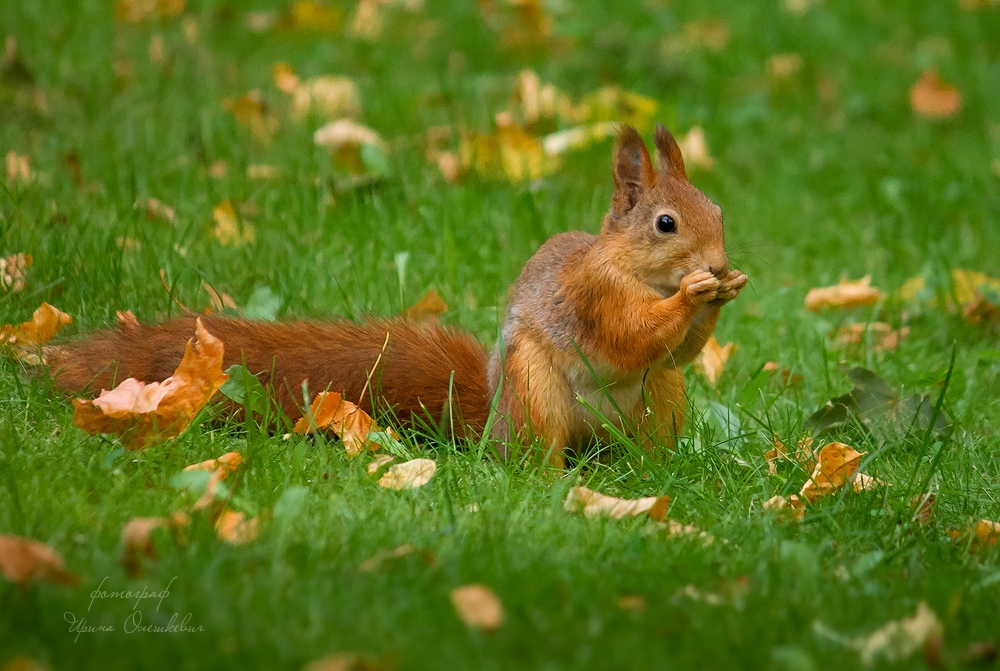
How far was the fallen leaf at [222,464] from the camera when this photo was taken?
1917mm

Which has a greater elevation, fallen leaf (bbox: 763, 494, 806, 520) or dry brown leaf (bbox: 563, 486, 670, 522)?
dry brown leaf (bbox: 563, 486, 670, 522)

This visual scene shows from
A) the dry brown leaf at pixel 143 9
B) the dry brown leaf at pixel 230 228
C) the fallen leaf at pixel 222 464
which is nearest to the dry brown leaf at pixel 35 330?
the fallen leaf at pixel 222 464

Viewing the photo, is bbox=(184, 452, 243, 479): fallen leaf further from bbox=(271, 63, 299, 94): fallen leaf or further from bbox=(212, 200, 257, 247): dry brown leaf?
bbox=(271, 63, 299, 94): fallen leaf

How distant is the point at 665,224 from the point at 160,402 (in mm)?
983

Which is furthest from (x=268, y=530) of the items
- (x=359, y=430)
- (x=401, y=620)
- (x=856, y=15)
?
(x=856, y=15)

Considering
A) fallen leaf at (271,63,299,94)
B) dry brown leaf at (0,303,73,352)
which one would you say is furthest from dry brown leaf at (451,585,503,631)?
fallen leaf at (271,63,299,94)

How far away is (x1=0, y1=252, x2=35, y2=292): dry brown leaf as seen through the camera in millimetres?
2578

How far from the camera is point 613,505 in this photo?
1.95m

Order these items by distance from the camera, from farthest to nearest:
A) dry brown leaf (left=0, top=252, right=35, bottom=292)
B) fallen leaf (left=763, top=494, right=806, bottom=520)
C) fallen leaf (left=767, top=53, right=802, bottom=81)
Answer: fallen leaf (left=767, top=53, right=802, bottom=81)
dry brown leaf (left=0, top=252, right=35, bottom=292)
fallen leaf (left=763, top=494, right=806, bottom=520)

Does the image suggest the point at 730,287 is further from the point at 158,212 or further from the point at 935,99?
the point at 935,99

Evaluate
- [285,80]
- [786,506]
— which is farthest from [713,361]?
[285,80]

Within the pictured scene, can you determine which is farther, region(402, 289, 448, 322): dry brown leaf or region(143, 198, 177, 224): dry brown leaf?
region(143, 198, 177, 224): dry brown leaf

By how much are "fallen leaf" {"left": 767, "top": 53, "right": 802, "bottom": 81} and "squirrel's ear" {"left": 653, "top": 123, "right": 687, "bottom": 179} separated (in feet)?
10.5

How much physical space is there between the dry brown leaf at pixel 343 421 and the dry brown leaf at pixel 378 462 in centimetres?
4
